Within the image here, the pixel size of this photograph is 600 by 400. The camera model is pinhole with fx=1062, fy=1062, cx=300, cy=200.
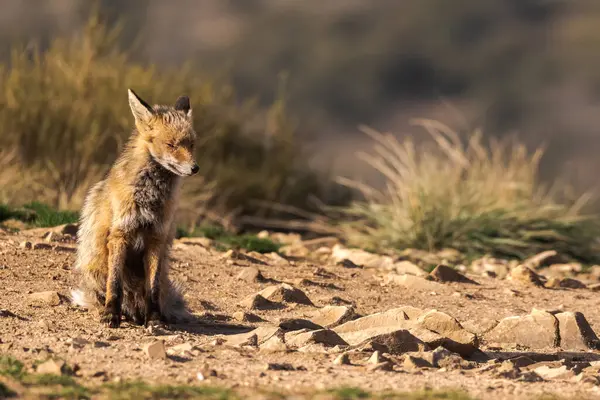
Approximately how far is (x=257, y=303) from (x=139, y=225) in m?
1.36

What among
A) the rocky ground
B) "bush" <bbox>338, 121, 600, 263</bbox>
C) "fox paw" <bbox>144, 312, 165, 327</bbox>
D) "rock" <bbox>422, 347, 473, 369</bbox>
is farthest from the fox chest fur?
"bush" <bbox>338, 121, 600, 263</bbox>

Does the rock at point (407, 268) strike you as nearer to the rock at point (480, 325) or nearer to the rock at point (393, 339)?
the rock at point (480, 325)

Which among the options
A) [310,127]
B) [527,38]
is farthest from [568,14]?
[310,127]

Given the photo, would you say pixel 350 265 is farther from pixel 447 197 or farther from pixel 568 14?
pixel 568 14

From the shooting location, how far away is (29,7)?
5850 cm

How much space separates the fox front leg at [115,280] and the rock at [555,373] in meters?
2.86

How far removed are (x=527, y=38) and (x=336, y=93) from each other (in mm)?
13758

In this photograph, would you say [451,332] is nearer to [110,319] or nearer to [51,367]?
[110,319]

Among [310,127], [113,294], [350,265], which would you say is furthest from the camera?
[310,127]

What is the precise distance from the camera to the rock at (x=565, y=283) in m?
10.3

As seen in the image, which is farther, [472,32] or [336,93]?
[472,32]

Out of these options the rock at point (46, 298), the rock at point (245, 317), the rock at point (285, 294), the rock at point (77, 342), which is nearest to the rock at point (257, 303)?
the rock at point (285, 294)

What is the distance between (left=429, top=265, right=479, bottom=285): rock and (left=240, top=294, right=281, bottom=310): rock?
2.07 meters

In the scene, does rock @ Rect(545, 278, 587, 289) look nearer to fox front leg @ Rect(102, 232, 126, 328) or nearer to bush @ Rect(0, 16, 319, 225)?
fox front leg @ Rect(102, 232, 126, 328)
